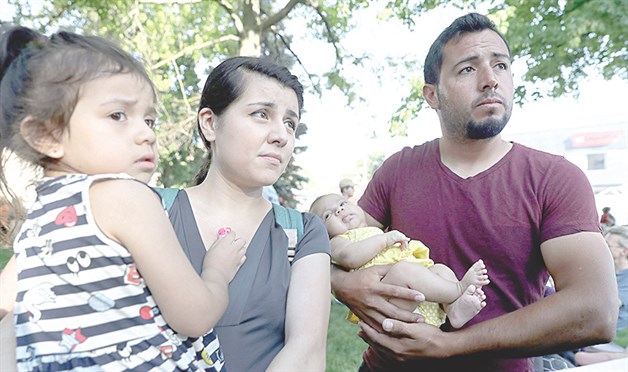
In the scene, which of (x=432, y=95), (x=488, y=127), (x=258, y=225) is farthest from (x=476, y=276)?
(x=432, y=95)

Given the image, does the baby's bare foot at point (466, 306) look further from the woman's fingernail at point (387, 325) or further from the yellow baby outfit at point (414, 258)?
the woman's fingernail at point (387, 325)

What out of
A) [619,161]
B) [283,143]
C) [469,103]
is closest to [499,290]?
[469,103]

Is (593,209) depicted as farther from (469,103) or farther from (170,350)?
(170,350)

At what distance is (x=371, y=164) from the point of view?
187 feet

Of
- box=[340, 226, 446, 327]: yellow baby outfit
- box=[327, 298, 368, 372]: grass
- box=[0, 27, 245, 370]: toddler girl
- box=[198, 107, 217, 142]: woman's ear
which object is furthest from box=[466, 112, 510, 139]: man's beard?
box=[327, 298, 368, 372]: grass

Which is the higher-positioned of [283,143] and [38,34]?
[38,34]

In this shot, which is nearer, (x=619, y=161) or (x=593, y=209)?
(x=593, y=209)

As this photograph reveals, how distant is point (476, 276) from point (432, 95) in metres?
0.94

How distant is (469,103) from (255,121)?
3.31 ft

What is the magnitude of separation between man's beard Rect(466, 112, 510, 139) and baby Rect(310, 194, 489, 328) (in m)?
0.52

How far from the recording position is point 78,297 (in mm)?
1132

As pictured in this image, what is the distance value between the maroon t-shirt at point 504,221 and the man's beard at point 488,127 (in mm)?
113

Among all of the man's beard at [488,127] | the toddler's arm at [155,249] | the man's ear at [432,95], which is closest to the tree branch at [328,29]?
the man's ear at [432,95]

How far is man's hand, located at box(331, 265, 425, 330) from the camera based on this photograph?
2.01 meters
